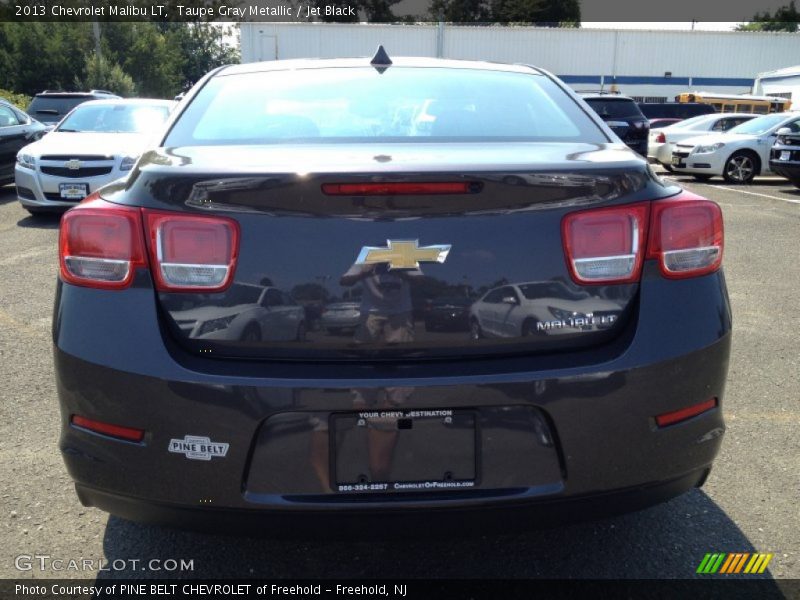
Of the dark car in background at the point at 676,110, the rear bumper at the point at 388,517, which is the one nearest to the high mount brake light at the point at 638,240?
the rear bumper at the point at 388,517

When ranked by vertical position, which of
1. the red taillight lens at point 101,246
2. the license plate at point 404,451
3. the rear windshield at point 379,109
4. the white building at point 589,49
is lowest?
the license plate at point 404,451

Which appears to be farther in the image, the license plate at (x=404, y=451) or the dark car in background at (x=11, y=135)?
the dark car in background at (x=11, y=135)

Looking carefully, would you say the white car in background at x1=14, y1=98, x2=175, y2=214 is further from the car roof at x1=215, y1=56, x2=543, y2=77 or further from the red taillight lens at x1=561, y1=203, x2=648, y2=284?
the red taillight lens at x1=561, y1=203, x2=648, y2=284

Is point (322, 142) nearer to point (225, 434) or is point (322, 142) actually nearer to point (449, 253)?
point (449, 253)

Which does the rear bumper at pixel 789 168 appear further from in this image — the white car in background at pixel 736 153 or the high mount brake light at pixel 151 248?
the high mount brake light at pixel 151 248

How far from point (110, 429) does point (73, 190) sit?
26.6 feet

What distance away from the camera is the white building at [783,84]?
2988 cm

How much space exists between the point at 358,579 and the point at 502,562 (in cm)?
48

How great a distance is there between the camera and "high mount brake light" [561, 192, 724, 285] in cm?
198

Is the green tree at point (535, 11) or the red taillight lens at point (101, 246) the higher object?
the green tree at point (535, 11)

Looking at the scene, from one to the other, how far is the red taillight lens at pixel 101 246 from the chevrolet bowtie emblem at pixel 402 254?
59 cm

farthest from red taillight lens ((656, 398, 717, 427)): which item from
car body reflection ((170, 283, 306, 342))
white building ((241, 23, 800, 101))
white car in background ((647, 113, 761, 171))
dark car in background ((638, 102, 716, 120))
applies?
white building ((241, 23, 800, 101))

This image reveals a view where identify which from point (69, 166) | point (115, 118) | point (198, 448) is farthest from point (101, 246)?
point (115, 118)

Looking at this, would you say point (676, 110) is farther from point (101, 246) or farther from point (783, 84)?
point (101, 246)
